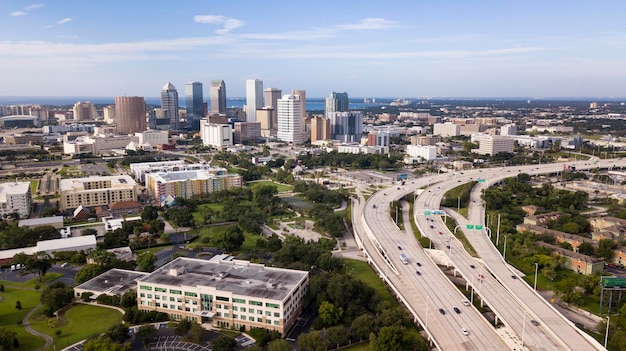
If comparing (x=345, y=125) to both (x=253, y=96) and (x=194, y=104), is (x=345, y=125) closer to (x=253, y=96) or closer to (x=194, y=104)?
(x=253, y=96)

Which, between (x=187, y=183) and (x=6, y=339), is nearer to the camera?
(x=6, y=339)

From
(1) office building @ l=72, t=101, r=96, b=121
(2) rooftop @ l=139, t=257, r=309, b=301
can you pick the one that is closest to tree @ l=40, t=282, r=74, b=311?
(2) rooftop @ l=139, t=257, r=309, b=301

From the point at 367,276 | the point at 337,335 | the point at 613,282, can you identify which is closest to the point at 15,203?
the point at 367,276

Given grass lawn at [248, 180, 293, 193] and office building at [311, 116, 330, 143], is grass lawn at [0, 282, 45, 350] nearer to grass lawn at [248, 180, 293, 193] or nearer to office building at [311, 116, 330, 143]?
grass lawn at [248, 180, 293, 193]

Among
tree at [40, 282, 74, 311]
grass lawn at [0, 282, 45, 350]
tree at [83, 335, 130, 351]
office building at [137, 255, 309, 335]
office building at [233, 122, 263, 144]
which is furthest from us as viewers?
office building at [233, 122, 263, 144]

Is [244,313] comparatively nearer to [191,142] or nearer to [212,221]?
[212,221]

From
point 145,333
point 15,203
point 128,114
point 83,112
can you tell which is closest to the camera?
point 145,333
